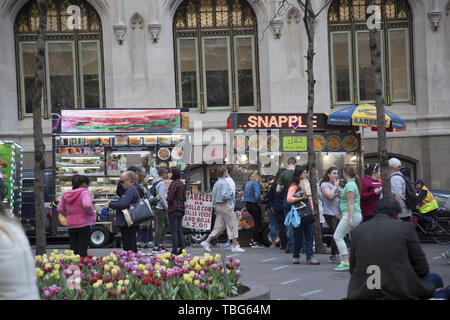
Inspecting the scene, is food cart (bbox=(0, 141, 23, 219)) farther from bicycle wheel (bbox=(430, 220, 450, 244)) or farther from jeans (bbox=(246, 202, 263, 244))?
bicycle wheel (bbox=(430, 220, 450, 244))

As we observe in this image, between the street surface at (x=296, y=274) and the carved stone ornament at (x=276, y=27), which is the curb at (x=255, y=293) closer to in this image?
the street surface at (x=296, y=274)

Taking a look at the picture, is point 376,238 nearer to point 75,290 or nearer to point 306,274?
point 75,290

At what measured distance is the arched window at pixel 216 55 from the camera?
84.1 ft

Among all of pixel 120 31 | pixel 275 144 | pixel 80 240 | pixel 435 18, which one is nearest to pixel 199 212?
pixel 275 144

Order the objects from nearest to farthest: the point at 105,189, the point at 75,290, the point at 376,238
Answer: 1. the point at 376,238
2. the point at 75,290
3. the point at 105,189

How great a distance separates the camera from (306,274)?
37.4ft

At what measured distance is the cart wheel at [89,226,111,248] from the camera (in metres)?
17.3

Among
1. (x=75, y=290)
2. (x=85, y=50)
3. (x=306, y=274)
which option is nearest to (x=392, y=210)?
(x=75, y=290)

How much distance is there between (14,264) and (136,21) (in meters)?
22.1

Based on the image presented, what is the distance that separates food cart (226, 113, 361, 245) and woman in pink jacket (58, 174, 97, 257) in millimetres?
6881

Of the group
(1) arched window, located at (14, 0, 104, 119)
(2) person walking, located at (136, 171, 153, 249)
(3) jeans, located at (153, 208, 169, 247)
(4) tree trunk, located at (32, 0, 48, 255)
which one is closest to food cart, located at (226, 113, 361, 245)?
(2) person walking, located at (136, 171, 153, 249)

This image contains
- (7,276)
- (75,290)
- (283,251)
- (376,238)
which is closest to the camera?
(7,276)

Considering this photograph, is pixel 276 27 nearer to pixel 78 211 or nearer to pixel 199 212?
pixel 199 212

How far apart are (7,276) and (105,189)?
47.0 ft
